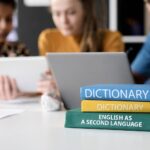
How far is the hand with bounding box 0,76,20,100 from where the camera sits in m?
1.27

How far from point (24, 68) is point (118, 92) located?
0.51 meters

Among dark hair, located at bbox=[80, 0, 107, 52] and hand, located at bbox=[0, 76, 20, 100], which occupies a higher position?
dark hair, located at bbox=[80, 0, 107, 52]

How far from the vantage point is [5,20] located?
2.25 metres

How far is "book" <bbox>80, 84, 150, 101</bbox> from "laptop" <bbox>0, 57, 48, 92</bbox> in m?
0.43

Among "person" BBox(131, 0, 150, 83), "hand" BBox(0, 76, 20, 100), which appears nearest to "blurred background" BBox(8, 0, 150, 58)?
"person" BBox(131, 0, 150, 83)

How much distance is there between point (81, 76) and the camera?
1.06m

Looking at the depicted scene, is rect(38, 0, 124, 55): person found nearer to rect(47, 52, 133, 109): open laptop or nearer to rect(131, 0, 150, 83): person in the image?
rect(131, 0, 150, 83): person

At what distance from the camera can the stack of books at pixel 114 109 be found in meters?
0.79

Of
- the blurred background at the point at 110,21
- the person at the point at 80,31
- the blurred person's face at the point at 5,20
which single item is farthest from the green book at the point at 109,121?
the blurred background at the point at 110,21

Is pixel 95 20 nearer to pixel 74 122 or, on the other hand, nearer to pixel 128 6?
pixel 128 6

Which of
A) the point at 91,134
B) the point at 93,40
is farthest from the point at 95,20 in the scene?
the point at 91,134

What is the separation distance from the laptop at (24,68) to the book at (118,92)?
1.40ft

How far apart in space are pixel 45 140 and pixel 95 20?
1227 mm

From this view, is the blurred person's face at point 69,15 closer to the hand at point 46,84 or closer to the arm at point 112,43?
the arm at point 112,43
